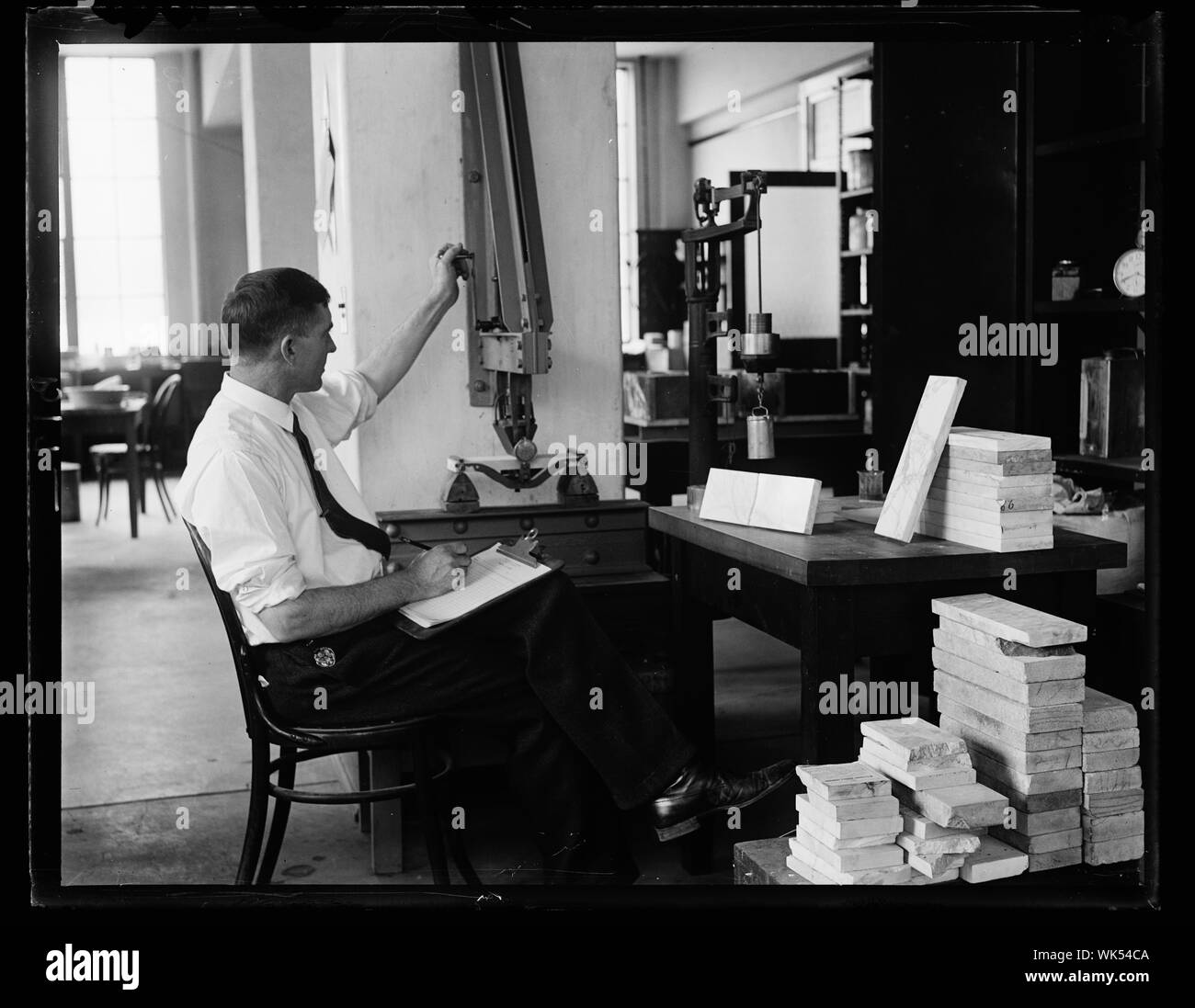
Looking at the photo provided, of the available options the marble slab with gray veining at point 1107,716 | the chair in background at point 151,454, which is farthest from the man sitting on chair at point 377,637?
the chair in background at point 151,454

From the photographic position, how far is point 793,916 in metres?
2.36

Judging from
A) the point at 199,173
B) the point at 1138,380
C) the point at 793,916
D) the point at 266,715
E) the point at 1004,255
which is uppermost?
the point at 199,173

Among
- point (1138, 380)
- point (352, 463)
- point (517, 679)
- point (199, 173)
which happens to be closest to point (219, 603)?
point (517, 679)

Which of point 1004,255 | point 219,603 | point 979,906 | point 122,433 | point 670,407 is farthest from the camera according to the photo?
point 122,433

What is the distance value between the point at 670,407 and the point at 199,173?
8858 mm

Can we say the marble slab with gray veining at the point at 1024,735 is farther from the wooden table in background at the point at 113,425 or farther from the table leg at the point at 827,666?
the wooden table in background at the point at 113,425

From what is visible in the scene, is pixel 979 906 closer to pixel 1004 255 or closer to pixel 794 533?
pixel 794 533

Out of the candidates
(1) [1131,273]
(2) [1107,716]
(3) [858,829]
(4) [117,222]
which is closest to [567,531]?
(3) [858,829]

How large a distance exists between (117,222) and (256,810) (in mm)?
11840

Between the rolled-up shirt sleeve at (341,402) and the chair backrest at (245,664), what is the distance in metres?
0.64

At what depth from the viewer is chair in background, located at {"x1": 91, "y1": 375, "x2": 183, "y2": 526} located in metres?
9.54

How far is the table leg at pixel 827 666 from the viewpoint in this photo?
8.23ft

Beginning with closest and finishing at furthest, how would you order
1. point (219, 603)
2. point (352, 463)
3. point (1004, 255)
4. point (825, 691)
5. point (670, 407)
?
point (825, 691) < point (219, 603) < point (352, 463) < point (1004, 255) < point (670, 407)

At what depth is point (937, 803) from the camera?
2.30m
